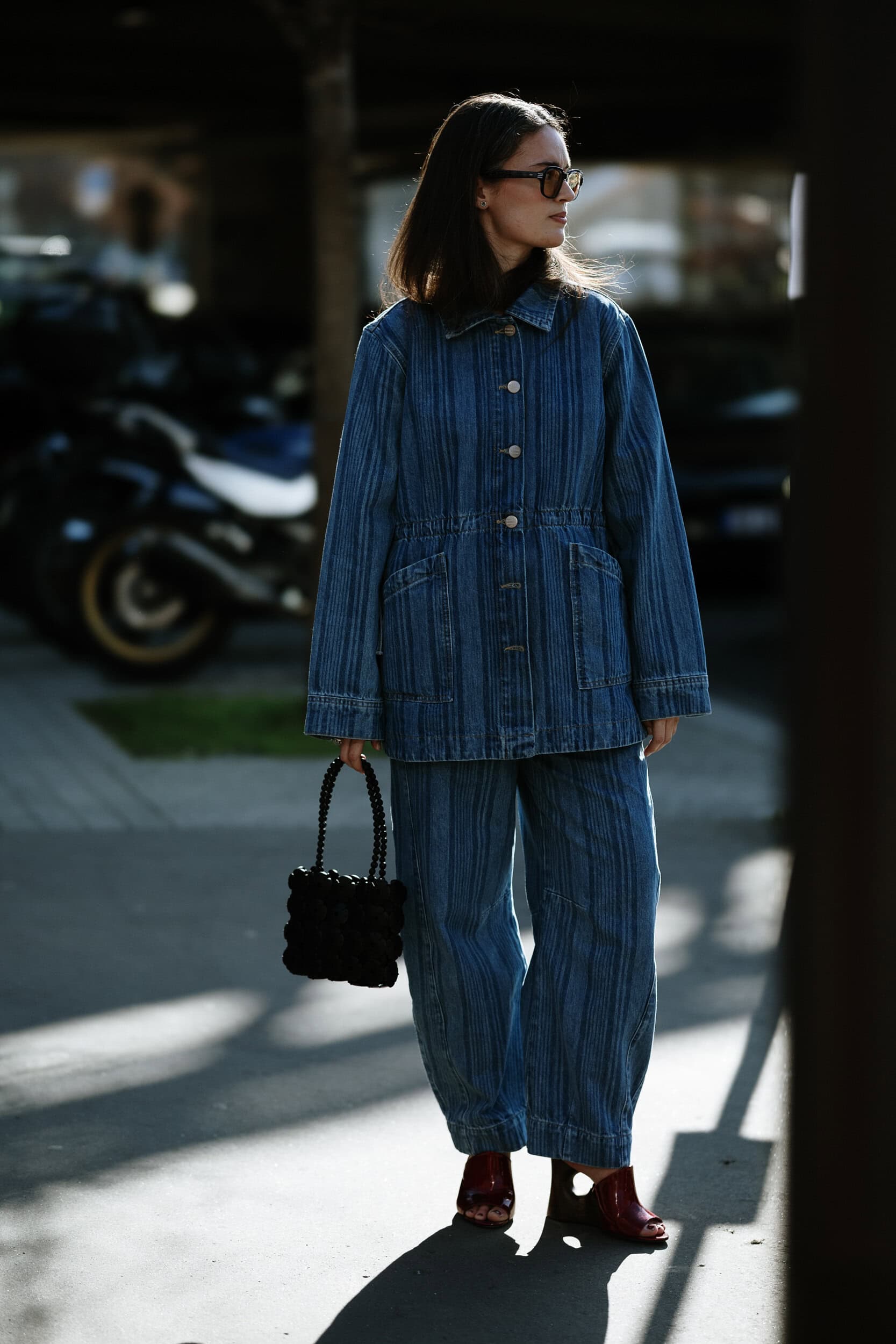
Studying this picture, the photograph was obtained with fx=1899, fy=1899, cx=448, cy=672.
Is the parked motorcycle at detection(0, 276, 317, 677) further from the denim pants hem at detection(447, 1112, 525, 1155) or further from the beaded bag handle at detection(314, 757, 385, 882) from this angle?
the denim pants hem at detection(447, 1112, 525, 1155)

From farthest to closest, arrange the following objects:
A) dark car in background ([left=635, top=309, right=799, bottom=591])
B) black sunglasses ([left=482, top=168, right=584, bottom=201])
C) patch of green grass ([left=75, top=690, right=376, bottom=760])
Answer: dark car in background ([left=635, top=309, right=799, bottom=591]) < patch of green grass ([left=75, top=690, right=376, bottom=760]) < black sunglasses ([left=482, top=168, right=584, bottom=201])

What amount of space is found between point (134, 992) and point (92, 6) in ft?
38.0

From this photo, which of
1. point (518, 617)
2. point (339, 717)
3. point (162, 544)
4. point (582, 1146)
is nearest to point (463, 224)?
point (518, 617)

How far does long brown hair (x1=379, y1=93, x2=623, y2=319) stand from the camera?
3092mm

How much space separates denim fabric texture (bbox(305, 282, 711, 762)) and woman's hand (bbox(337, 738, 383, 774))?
0.02 m

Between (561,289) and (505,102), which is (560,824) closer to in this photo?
(561,289)

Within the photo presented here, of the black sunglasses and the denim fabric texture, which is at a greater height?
the black sunglasses

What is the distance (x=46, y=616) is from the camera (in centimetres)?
941

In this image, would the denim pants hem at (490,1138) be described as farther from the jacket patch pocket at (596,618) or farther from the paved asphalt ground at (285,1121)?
the jacket patch pocket at (596,618)

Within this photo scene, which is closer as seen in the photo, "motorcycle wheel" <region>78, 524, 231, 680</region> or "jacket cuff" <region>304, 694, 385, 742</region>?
"jacket cuff" <region>304, 694, 385, 742</region>

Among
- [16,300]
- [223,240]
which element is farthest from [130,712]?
[223,240]

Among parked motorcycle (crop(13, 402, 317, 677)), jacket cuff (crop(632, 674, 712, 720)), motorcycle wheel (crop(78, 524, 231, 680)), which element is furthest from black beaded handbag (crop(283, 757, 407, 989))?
motorcycle wheel (crop(78, 524, 231, 680))

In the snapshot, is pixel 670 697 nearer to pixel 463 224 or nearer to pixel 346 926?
pixel 346 926

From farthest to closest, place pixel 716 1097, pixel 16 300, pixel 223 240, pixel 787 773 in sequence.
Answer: pixel 223 240 < pixel 16 300 < pixel 716 1097 < pixel 787 773
